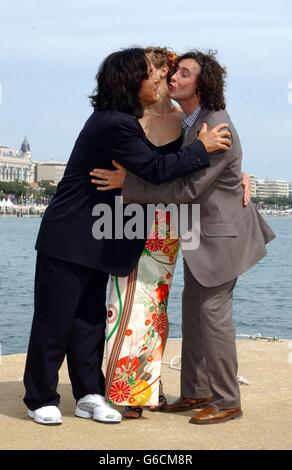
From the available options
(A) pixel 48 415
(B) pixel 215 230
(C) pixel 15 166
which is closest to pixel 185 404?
(A) pixel 48 415

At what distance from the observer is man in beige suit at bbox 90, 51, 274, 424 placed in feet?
13.6

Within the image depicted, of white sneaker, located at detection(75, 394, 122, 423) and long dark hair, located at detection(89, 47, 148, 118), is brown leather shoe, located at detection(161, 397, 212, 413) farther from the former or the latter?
long dark hair, located at detection(89, 47, 148, 118)

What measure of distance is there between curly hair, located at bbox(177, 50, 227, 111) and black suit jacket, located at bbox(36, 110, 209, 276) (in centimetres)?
25

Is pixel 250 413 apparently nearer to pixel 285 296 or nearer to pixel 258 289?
pixel 285 296

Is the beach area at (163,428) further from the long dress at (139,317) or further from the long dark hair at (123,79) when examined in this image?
the long dark hair at (123,79)

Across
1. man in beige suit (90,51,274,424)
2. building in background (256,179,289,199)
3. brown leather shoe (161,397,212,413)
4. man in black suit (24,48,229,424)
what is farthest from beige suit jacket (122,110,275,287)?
building in background (256,179,289,199)

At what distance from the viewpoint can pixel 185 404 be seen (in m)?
4.49

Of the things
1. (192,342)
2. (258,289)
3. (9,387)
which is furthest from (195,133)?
(258,289)

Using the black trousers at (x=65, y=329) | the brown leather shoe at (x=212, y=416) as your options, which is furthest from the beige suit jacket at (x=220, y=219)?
the brown leather shoe at (x=212, y=416)

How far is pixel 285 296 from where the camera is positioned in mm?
22516

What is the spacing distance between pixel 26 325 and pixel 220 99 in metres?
11.8

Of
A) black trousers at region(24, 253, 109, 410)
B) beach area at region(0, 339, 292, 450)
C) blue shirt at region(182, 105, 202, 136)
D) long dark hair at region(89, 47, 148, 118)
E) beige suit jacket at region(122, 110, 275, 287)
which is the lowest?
beach area at region(0, 339, 292, 450)

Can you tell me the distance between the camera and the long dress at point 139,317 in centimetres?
422

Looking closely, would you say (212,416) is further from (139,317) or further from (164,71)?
(164,71)
